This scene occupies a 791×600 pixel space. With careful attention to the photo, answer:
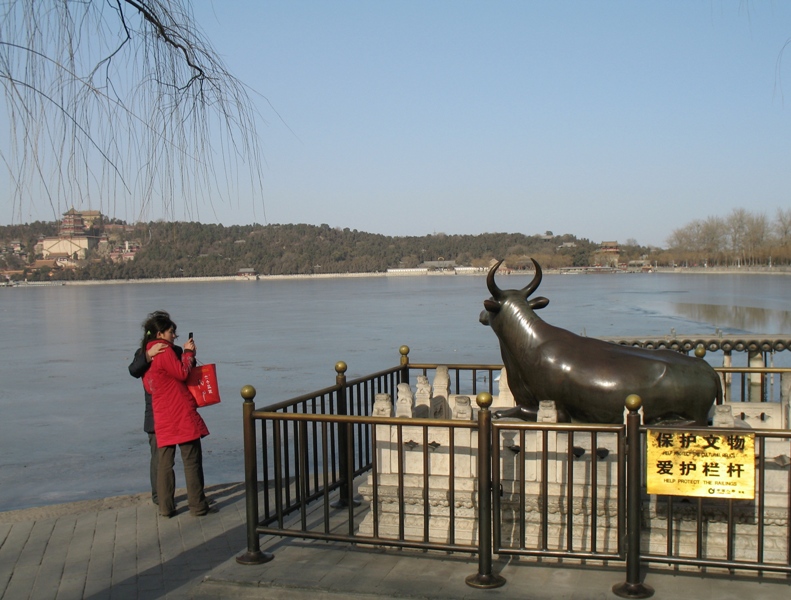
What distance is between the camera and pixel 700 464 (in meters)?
4.13

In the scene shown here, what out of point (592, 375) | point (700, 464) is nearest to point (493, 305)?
point (592, 375)

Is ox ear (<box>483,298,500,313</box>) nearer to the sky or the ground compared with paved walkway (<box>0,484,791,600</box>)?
nearer to the sky

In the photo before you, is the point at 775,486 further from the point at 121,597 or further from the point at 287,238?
the point at 287,238

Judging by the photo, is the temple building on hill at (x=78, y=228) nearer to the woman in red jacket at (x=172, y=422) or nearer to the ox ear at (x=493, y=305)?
the woman in red jacket at (x=172, y=422)

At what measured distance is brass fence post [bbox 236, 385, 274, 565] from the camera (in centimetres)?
471

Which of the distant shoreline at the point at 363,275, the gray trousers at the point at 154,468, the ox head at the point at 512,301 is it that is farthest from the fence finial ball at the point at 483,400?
the distant shoreline at the point at 363,275

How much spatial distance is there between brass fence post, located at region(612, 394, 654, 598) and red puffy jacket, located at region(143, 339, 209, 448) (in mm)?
3369

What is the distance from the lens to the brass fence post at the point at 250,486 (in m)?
4.71

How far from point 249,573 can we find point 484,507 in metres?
1.54

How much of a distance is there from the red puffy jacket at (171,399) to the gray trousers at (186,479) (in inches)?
3.4

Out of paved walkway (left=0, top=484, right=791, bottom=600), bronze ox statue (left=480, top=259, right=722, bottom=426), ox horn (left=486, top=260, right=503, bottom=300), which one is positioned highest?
ox horn (left=486, top=260, right=503, bottom=300)

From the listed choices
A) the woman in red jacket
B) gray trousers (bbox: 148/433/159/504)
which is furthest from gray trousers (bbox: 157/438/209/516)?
gray trousers (bbox: 148/433/159/504)

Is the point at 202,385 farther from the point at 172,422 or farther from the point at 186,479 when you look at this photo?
the point at 186,479

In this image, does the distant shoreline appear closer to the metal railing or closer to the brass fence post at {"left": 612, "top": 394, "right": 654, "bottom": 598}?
the metal railing
